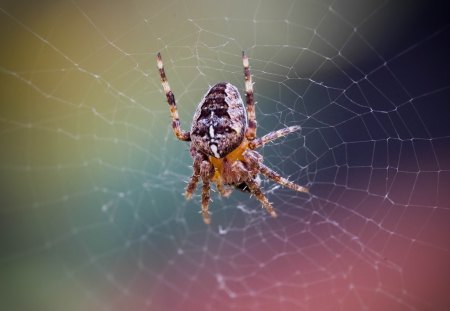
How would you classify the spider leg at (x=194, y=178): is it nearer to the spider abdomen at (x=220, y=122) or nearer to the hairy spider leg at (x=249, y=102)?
the spider abdomen at (x=220, y=122)

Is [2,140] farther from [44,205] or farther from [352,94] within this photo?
[352,94]

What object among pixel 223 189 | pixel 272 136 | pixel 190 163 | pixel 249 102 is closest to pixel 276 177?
pixel 272 136

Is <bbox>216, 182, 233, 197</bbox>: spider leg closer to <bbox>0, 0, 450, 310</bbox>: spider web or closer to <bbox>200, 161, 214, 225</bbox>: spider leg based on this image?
<bbox>200, 161, 214, 225</bbox>: spider leg

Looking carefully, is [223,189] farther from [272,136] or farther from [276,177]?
[272,136]

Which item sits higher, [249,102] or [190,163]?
[190,163]

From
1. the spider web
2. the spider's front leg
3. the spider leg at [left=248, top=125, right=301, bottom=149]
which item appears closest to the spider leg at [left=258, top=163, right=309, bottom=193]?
the spider leg at [left=248, top=125, right=301, bottom=149]
